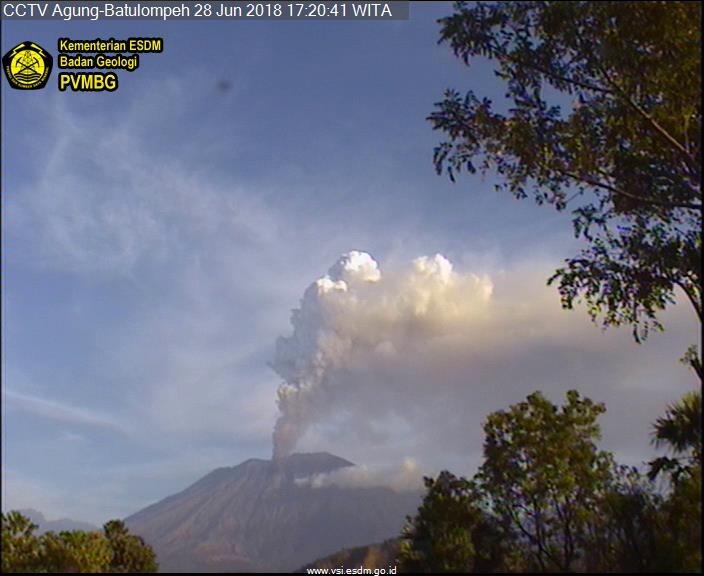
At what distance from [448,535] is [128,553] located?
996 centimetres

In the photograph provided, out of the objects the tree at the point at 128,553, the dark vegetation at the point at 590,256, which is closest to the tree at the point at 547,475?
the dark vegetation at the point at 590,256

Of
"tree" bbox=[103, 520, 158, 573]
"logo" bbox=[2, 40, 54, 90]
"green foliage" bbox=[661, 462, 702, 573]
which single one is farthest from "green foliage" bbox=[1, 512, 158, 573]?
"green foliage" bbox=[661, 462, 702, 573]

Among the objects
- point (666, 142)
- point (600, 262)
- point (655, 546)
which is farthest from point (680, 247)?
point (655, 546)

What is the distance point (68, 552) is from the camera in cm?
1848

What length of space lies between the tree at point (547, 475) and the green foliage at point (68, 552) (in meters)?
10.2

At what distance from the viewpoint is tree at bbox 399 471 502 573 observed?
55.0 feet

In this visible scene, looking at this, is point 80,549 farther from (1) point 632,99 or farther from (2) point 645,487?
(1) point 632,99

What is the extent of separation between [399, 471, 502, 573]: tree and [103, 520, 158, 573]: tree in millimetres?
8263

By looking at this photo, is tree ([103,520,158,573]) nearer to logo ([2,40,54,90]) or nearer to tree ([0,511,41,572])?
tree ([0,511,41,572])

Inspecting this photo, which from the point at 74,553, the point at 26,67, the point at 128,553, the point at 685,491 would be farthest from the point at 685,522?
the point at 26,67

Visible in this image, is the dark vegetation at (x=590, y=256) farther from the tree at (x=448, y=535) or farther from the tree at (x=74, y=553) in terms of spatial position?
the tree at (x=74, y=553)

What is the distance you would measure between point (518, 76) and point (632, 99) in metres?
2.94

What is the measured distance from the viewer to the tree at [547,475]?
19891 mm

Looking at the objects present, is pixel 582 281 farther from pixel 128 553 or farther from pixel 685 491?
pixel 128 553
